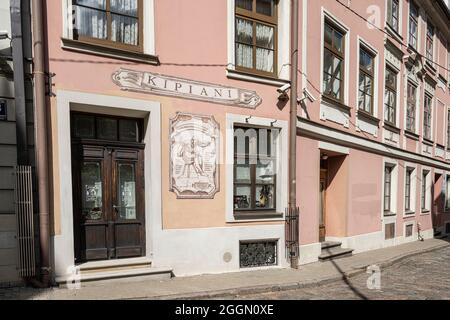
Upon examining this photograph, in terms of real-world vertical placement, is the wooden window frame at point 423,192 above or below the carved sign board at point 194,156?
below

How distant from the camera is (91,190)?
20.9 ft

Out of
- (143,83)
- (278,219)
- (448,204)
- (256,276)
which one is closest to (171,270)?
(256,276)

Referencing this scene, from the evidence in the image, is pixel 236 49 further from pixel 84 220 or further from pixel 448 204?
pixel 448 204

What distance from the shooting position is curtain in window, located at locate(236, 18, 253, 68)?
755 cm

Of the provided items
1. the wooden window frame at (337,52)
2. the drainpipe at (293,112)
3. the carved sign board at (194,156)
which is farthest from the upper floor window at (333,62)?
the carved sign board at (194,156)

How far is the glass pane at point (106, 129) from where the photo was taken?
646cm

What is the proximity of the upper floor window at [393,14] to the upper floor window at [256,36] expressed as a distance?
665 cm

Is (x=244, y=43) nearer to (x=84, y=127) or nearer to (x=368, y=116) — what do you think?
(x=84, y=127)

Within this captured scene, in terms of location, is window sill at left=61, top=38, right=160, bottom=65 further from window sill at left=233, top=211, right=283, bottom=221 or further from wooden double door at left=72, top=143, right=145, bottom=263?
window sill at left=233, top=211, right=283, bottom=221

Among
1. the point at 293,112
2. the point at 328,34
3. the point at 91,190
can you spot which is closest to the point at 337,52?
the point at 328,34

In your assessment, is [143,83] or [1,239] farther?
[143,83]

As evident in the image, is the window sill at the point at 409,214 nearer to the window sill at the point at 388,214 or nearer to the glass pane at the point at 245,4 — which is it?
the window sill at the point at 388,214
